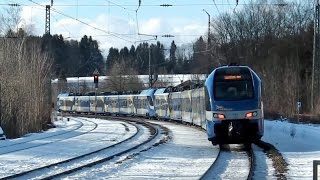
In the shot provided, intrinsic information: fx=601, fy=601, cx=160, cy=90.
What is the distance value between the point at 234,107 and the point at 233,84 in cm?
96

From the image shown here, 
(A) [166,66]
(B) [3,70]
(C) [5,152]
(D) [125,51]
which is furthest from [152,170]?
(D) [125,51]

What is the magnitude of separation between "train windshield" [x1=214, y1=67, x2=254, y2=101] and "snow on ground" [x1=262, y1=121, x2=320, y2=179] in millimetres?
2276

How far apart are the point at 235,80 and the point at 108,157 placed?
17.4 feet

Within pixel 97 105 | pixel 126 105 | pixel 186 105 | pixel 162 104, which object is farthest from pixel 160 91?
pixel 97 105

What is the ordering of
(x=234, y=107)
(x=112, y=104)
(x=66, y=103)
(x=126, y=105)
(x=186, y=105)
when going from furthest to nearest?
1. (x=66, y=103)
2. (x=112, y=104)
3. (x=126, y=105)
4. (x=186, y=105)
5. (x=234, y=107)

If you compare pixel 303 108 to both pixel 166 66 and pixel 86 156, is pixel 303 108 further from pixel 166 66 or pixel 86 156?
pixel 166 66

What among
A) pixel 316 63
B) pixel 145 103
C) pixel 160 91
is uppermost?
pixel 316 63

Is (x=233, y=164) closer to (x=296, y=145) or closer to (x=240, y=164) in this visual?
(x=240, y=164)

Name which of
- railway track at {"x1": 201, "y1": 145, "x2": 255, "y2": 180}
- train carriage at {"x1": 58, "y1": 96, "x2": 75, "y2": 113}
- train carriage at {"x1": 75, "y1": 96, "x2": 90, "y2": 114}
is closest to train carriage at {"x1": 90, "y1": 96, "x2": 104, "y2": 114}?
train carriage at {"x1": 75, "y1": 96, "x2": 90, "y2": 114}

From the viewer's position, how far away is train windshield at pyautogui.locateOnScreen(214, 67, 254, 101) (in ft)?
66.0

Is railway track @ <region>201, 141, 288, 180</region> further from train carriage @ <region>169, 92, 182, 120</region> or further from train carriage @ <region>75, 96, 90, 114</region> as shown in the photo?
train carriage @ <region>75, 96, 90, 114</region>

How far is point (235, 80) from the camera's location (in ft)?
67.1

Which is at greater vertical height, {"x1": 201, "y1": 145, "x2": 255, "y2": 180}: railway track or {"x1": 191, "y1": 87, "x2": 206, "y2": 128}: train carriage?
{"x1": 191, "y1": 87, "x2": 206, "y2": 128}: train carriage

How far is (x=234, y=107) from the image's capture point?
19.8 m
